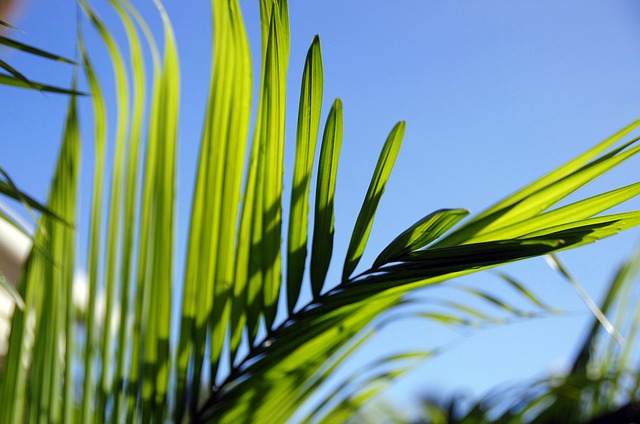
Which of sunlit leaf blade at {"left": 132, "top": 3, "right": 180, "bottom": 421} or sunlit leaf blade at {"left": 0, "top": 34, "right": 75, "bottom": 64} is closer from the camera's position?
sunlit leaf blade at {"left": 0, "top": 34, "right": 75, "bottom": 64}

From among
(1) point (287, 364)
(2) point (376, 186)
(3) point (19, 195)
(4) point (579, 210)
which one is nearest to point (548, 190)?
(4) point (579, 210)

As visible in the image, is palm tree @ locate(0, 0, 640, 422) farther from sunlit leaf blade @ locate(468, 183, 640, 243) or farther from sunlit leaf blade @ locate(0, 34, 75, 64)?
sunlit leaf blade @ locate(0, 34, 75, 64)

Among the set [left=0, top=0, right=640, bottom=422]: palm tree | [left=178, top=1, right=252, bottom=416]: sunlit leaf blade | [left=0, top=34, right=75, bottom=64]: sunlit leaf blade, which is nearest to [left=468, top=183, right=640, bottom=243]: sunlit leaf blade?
[left=0, top=0, right=640, bottom=422]: palm tree

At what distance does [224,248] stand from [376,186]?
5.4 inches

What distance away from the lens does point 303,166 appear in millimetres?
448

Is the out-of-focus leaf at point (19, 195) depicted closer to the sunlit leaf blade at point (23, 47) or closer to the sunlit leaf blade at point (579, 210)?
the sunlit leaf blade at point (23, 47)

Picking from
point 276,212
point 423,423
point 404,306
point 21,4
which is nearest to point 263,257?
point 276,212

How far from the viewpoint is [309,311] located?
0.46m

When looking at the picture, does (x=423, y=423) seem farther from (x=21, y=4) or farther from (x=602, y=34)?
(x=21, y=4)

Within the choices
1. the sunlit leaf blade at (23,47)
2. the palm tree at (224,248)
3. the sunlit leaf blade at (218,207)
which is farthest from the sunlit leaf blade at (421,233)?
the sunlit leaf blade at (23,47)

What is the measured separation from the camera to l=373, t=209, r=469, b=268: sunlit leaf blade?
388 mm

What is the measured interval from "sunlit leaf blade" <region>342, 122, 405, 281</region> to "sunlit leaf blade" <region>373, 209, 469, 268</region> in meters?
0.02

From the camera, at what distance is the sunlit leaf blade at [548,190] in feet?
1.41

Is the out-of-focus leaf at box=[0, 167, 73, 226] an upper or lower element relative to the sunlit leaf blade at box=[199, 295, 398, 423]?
upper
